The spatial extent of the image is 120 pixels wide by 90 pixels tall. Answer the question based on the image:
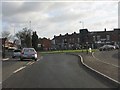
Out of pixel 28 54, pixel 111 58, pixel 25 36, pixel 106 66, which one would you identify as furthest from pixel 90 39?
pixel 106 66

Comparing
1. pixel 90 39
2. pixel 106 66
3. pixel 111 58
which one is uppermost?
pixel 90 39

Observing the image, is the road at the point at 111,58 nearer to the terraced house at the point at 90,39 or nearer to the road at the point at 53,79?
the road at the point at 53,79

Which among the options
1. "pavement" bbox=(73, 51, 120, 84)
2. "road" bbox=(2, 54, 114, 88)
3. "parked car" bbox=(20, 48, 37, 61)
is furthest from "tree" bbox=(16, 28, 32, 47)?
"road" bbox=(2, 54, 114, 88)

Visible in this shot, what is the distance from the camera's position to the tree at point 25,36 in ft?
355

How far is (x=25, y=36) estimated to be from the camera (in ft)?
381

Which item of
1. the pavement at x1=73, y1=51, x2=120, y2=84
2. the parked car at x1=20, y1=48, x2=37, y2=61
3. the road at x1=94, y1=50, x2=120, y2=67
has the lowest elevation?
the road at x1=94, y1=50, x2=120, y2=67

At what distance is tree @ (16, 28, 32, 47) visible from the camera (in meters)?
108

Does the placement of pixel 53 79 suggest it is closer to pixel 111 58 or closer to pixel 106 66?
pixel 106 66

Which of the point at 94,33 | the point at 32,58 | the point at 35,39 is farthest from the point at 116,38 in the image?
the point at 32,58

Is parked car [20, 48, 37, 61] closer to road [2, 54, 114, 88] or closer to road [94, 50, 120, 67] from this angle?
road [94, 50, 120, 67]

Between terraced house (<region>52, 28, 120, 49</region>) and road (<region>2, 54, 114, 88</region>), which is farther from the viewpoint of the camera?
terraced house (<region>52, 28, 120, 49</region>)

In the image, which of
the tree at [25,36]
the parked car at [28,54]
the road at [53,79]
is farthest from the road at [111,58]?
the tree at [25,36]

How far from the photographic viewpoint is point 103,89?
12703 mm

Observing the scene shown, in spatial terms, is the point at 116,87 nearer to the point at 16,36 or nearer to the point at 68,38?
the point at 16,36
